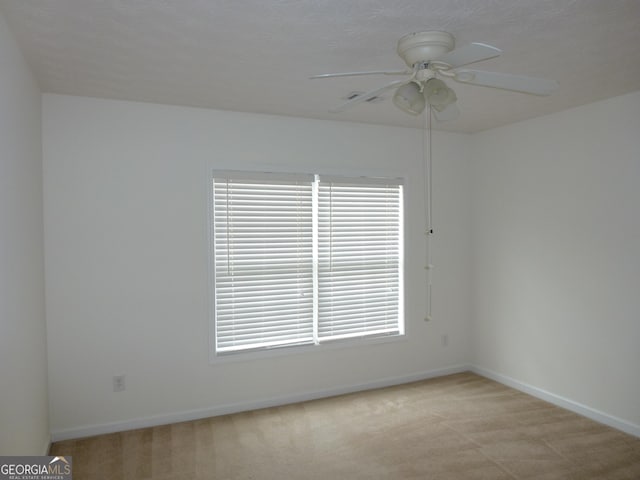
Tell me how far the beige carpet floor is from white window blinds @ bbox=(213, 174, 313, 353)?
716 mm

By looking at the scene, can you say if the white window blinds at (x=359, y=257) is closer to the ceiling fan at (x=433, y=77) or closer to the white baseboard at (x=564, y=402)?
the white baseboard at (x=564, y=402)

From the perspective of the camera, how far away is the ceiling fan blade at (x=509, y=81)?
6.46ft

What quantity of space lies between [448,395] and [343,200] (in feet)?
7.00

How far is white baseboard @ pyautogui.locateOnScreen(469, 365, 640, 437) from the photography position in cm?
349


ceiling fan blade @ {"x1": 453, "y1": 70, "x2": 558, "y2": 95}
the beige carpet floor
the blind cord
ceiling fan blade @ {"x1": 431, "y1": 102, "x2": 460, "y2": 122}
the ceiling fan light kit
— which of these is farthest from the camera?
the blind cord

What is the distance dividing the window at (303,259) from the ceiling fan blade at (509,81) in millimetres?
2194

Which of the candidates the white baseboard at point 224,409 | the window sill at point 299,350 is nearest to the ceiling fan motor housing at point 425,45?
the window sill at point 299,350

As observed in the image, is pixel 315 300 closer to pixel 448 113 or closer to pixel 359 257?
pixel 359 257

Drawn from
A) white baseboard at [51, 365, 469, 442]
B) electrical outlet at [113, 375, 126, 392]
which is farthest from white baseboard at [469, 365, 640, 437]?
electrical outlet at [113, 375, 126, 392]

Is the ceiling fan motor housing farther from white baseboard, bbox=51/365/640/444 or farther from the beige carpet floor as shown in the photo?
white baseboard, bbox=51/365/640/444

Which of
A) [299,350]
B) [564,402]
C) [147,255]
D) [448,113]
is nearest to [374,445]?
[299,350]

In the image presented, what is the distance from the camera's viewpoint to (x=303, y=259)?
411 cm

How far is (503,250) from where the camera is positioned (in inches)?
180

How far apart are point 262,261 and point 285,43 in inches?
79.5
